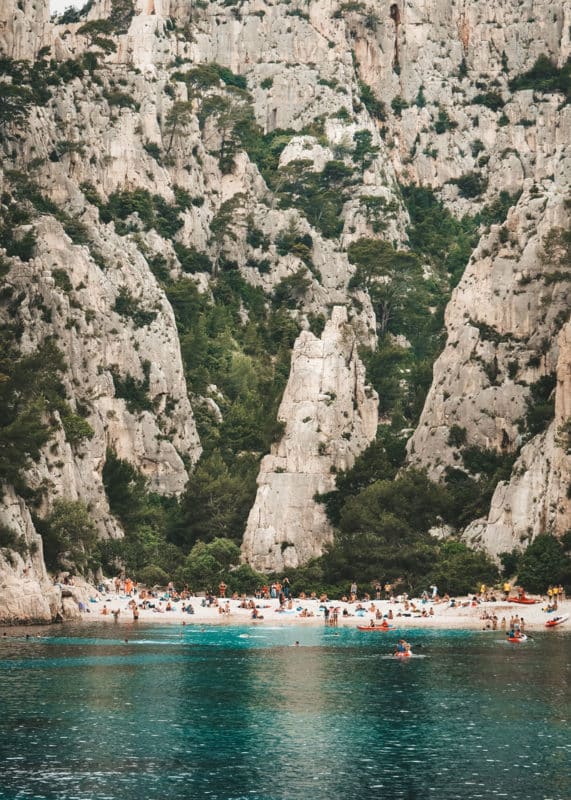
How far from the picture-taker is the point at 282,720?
4194 cm

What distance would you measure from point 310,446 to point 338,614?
72.1 ft

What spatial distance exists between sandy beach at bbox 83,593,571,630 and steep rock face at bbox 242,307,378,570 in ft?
33.2

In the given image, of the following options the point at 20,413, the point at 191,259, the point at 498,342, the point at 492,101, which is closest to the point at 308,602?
the point at 20,413

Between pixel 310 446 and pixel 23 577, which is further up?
pixel 310 446

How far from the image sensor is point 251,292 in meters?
134

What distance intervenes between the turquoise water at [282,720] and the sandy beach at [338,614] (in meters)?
8.85

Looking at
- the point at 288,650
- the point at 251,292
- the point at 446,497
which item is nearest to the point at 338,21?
the point at 251,292

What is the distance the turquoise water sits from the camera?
109ft

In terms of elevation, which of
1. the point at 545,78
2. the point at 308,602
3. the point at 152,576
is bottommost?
the point at 308,602

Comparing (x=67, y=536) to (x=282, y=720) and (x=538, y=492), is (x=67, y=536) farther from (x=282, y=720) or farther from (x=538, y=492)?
(x=282, y=720)

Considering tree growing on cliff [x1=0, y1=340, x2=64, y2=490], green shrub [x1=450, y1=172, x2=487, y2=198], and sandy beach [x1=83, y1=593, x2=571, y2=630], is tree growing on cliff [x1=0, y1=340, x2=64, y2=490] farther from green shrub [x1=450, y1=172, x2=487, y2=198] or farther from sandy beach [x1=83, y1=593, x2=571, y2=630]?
green shrub [x1=450, y1=172, x2=487, y2=198]

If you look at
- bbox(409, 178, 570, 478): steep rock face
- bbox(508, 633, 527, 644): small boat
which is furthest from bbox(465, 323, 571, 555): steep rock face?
bbox(508, 633, 527, 644): small boat

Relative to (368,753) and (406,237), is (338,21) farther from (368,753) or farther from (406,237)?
(368,753)

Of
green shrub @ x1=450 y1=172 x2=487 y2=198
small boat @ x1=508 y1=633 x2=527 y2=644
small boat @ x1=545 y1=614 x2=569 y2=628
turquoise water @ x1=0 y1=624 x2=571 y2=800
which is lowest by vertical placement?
turquoise water @ x1=0 y1=624 x2=571 y2=800
